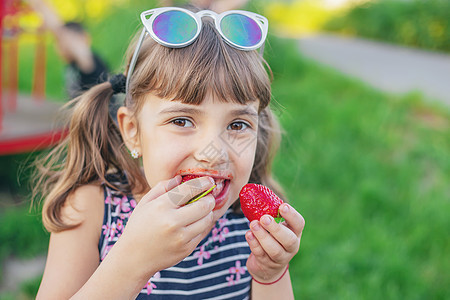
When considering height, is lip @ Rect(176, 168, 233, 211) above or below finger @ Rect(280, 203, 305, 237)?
above

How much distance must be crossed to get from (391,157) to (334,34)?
28.5 ft

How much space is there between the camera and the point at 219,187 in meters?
1.40

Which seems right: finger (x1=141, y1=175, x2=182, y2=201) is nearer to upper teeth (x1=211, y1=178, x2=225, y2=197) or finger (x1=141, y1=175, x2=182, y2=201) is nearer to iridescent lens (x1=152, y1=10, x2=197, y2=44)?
upper teeth (x1=211, y1=178, x2=225, y2=197)

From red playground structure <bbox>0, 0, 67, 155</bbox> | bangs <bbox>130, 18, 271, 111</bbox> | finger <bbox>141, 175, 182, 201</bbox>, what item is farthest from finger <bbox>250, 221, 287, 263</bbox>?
red playground structure <bbox>0, 0, 67, 155</bbox>

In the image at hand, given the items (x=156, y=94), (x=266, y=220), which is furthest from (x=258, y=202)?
(x=156, y=94)

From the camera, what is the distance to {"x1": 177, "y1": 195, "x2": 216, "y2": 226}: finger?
1211 millimetres

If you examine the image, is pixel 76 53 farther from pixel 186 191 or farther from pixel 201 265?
pixel 186 191

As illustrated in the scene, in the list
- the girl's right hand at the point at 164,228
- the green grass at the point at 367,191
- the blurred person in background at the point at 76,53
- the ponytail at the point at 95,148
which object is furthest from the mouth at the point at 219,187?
the blurred person in background at the point at 76,53

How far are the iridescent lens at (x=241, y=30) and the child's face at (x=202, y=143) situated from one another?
195 millimetres

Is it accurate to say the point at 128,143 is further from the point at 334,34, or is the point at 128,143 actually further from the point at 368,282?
the point at 334,34

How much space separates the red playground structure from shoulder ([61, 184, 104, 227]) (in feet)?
3.68

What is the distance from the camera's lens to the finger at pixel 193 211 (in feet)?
3.97

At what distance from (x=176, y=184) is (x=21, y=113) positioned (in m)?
3.03

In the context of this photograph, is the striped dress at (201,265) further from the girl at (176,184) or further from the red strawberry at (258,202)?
the red strawberry at (258,202)
